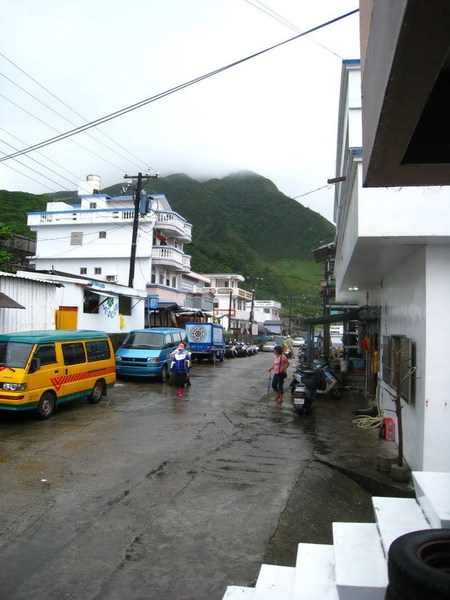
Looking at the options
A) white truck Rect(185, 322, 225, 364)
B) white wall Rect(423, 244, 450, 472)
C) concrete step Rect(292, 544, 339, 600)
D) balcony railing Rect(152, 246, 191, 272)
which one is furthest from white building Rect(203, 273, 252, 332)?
concrete step Rect(292, 544, 339, 600)

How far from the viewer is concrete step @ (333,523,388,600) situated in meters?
2.97

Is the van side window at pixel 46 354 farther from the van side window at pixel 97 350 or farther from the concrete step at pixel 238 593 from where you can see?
the concrete step at pixel 238 593

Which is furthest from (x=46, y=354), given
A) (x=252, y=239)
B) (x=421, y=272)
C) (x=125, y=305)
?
(x=252, y=239)

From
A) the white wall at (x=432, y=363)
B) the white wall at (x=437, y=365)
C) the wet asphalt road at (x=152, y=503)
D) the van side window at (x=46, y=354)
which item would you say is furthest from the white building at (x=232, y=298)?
the white wall at (x=437, y=365)

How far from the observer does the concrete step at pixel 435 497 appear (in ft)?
11.3

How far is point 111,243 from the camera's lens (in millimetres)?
41031

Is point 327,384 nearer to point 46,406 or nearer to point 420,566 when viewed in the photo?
point 46,406

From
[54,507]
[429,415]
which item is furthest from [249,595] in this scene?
[429,415]

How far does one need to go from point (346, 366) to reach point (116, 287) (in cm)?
1132

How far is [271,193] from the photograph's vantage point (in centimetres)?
7694

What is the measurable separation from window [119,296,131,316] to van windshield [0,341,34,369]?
14032mm

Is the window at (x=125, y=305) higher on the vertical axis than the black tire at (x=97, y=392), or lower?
higher

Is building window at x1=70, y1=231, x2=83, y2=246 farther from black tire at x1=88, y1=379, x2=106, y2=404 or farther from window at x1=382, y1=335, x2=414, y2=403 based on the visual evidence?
window at x1=382, y1=335, x2=414, y2=403

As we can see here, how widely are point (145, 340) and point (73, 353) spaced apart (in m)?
7.04
